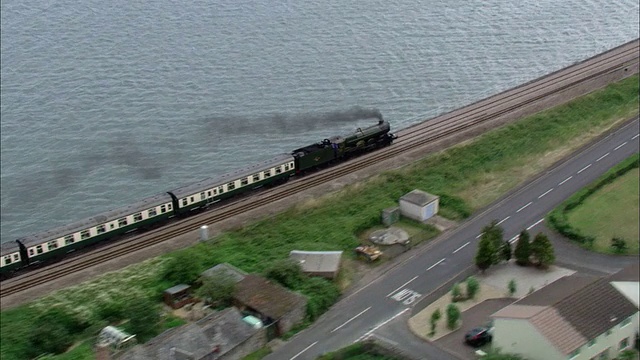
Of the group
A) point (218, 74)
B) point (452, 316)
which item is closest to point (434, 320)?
point (452, 316)

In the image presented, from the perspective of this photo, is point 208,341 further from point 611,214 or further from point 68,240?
point 611,214

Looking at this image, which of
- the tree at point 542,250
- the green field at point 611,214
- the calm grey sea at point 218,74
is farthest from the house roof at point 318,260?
the calm grey sea at point 218,74

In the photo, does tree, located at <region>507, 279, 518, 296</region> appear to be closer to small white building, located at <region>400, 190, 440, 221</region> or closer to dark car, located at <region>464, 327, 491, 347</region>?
dark car, located at <region>464, 327, 491, 347</region>

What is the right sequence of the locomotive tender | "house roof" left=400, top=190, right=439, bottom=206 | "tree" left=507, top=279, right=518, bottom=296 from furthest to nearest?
"house roof" left=400, top=190, right=439, bottom=206 → the locomotive tender → "tree" left=507, top=279, right=518, bottom=296

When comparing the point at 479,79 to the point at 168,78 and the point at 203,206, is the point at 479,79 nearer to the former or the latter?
the point at 168,78

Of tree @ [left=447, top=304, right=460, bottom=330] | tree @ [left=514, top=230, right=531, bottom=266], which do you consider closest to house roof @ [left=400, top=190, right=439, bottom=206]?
tree @ [left=514, top=230, right=531, bottom=266]

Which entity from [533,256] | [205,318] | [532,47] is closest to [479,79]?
[532,47]
